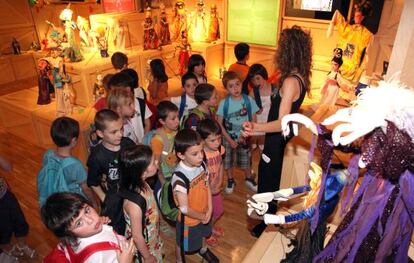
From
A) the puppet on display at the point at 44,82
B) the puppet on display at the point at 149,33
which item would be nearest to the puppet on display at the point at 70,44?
the puppet on display at the point at 44,82

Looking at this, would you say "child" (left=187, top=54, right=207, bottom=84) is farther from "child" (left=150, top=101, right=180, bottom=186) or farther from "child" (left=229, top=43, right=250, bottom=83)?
"child" (left=150, top=101, right=180, bottom=186)

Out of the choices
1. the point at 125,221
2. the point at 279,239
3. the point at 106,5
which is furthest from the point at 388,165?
the point at 106,5

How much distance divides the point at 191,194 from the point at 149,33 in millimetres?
3481

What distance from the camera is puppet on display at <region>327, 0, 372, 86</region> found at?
13.8 ft

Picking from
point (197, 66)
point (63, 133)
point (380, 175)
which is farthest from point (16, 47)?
point (380, 175)

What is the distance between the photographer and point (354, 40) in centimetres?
428

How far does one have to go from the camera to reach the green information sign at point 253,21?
16.5 ft

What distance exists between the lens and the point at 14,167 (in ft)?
12.2

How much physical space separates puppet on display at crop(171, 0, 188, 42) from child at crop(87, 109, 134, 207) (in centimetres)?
355

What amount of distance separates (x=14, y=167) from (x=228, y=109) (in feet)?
8.88

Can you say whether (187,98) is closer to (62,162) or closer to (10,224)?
(62,162)

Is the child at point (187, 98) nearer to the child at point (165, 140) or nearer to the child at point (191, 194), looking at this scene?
the child at point (165, 140)

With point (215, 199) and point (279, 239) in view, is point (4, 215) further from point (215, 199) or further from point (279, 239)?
point (279, 239)

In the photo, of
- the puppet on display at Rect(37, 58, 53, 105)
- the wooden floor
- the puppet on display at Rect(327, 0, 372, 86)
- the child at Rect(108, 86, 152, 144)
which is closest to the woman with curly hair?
the child at Rect(108, 86, 152, 144)
